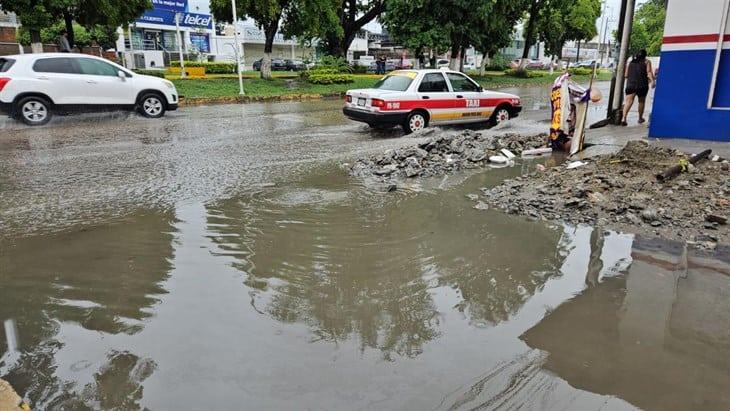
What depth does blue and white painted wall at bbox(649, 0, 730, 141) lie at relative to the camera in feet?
28.1

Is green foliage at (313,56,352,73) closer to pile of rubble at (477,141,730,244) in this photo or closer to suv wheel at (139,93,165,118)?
suv wheel at (139,93,165,118)

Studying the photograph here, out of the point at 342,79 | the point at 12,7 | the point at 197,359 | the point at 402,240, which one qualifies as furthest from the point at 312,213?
the point at 342,79

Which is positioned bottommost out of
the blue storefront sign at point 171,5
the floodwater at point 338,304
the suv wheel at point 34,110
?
the floodwater at point 338,304

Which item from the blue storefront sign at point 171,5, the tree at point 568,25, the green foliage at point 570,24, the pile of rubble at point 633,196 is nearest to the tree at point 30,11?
the blue storefront sign at point 171,5

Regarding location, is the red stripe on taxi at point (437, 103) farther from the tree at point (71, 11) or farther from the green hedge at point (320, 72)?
the green hedge at point (320, 72)

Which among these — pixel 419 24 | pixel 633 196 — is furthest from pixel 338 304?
pixel 419 24

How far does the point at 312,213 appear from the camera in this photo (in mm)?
6066

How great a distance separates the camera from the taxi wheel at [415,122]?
12.2 metres

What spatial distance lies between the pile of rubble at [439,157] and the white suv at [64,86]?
8.23 m

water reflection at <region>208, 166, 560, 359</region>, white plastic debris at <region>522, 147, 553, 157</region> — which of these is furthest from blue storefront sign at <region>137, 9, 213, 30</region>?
water reflection at <region>208, 166, 560, 359</region>

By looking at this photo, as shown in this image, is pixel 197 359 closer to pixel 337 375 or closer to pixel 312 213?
pixel 337 375

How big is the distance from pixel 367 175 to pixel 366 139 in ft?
12.6

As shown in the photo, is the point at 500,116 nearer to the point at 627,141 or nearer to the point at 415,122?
the point at 415,122

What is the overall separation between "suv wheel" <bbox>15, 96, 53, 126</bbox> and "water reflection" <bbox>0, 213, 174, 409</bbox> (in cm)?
868
